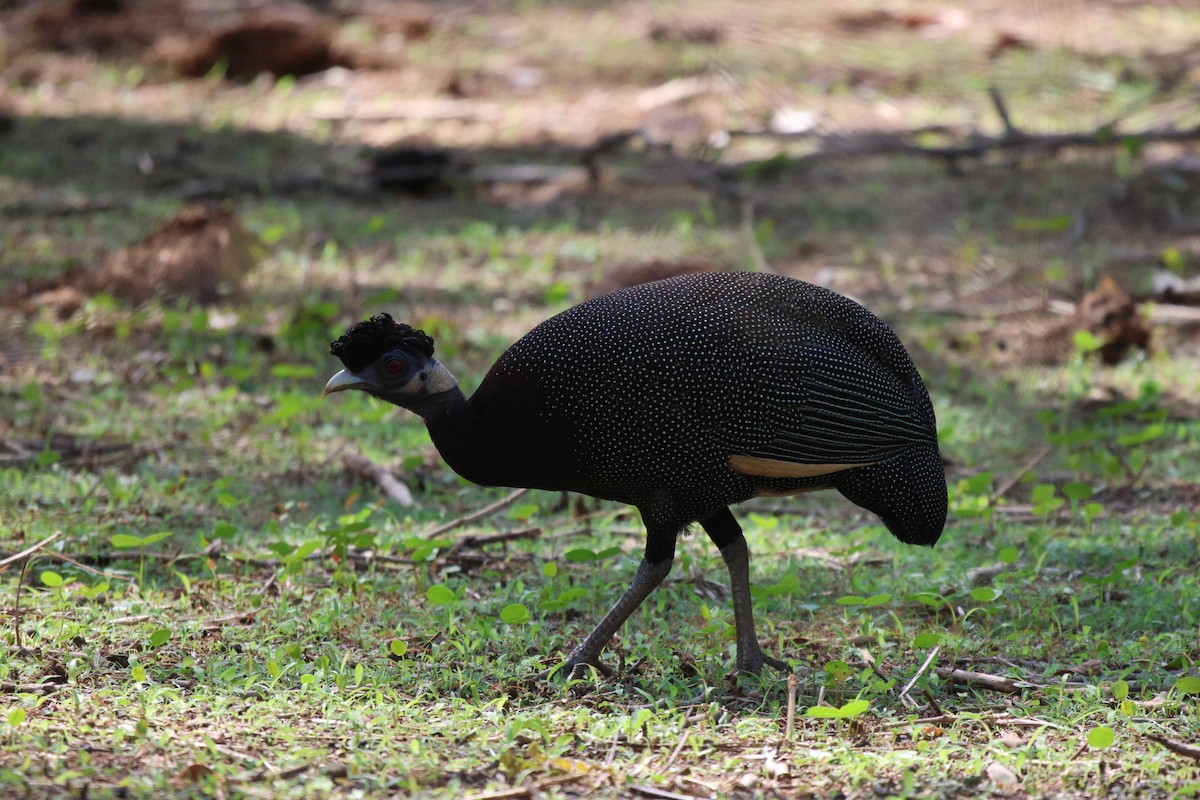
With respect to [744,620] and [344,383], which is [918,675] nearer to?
[744,620]

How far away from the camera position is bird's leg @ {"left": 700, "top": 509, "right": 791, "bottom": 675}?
4160mm

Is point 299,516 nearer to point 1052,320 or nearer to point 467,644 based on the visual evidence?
point 467,644

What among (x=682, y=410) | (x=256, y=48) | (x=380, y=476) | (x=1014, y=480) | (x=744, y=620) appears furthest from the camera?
(x=256, y=48)

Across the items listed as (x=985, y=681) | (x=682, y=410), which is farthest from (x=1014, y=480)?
(x=682, y=410)

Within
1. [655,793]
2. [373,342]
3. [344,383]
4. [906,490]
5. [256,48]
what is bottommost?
[655,793]

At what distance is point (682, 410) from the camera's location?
13.0ft

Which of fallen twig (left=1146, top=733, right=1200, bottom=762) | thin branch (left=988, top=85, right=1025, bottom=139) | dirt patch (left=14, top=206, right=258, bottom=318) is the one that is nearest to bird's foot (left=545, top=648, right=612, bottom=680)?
fallen twig (left=1146, top=733, right=1200, bottom=762)

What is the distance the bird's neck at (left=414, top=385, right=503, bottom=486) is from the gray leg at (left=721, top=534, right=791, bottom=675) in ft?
2.38

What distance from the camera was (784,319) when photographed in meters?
4.14

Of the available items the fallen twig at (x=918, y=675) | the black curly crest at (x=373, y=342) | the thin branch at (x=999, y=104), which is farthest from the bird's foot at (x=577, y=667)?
the thin branch at (x=999, y=104)

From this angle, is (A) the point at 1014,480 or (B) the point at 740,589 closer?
(B) the point at 740,589

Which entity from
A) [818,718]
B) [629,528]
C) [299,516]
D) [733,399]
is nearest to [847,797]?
[818,718]

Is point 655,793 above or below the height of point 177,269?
below

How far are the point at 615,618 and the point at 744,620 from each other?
1.24 ft
